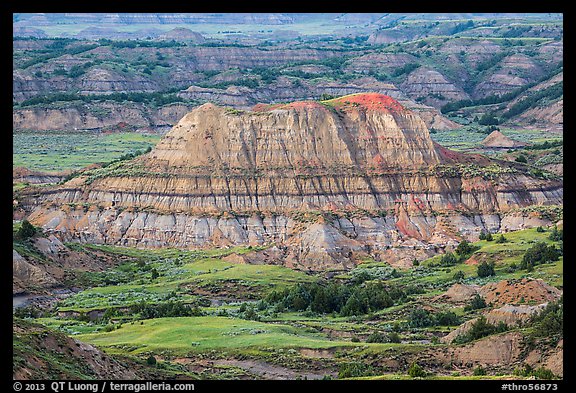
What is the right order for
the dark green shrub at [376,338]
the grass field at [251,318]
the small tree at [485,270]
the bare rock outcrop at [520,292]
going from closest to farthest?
1. the grass field at [251,318]
2. the dark green shrub at [376,338]
3. the bare rock outcrop at [520,292]
4. the small tree at [485,270]

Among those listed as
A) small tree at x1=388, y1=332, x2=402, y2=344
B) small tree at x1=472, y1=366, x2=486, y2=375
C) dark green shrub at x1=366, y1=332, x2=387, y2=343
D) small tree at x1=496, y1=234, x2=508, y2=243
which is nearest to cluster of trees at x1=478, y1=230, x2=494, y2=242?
small tree at x1=496, y1=234, x2=508, y2=243

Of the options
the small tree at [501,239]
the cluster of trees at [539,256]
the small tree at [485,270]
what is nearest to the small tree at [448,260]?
the small tree at [501,239]

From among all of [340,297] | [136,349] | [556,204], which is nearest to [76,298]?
[340,297]

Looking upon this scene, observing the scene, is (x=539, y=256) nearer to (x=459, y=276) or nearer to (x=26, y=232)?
(x=459, y=276)

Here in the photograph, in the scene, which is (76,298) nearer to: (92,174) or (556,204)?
(92,174)

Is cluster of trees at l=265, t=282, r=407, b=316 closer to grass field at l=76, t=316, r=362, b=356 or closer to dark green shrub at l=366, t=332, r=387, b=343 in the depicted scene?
grass field at l=76, t=316, r=362, b=356

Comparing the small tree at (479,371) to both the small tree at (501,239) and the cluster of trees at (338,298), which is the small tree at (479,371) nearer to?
the cluster of trees at (338,298)

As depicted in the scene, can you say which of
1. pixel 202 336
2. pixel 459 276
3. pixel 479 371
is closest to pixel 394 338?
pixel 202 336
